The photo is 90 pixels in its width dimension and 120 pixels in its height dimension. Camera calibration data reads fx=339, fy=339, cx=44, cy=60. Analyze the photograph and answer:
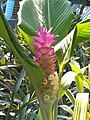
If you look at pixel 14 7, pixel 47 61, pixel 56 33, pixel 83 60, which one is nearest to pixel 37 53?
pixel 47 61

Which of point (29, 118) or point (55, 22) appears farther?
point (29, 118)

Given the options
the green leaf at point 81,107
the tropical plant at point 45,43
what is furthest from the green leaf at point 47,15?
the green leaf at point 81,107

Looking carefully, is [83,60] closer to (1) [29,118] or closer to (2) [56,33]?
(1) [29,118]

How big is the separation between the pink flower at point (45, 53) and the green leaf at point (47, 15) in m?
0.07

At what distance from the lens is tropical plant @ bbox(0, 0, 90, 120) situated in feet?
1.93

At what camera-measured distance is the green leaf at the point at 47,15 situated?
2.30 feet

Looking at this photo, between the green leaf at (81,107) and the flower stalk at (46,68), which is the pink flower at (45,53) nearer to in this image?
the flower stalk at (46,68)

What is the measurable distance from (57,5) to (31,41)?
18cm

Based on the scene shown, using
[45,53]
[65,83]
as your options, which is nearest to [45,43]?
[45,53]

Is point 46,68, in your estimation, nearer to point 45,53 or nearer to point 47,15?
point 45,53

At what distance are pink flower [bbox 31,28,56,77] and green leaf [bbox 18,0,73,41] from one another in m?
0.07

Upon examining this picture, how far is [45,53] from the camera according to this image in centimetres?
59

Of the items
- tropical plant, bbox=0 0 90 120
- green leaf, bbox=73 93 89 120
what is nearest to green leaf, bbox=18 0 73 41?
tropical plant, bbox=0 0 90 120

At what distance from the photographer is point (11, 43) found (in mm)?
587
